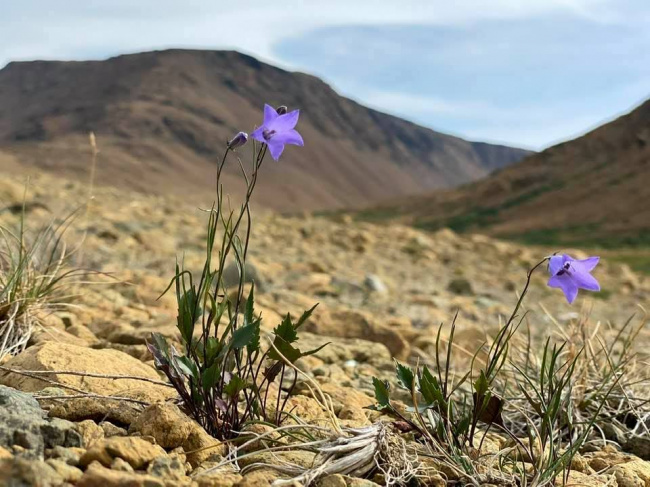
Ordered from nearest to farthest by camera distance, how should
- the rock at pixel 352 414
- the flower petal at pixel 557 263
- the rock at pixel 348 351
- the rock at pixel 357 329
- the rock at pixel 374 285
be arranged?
the flower petal at pixel 557 263 → the rock at pixel 352 414 → the rock at pixel 348 351 → the rock at pixel 357 329 → the rock at pixel 374 285

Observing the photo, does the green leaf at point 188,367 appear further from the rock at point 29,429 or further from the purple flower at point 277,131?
the purple flower at point 277,131

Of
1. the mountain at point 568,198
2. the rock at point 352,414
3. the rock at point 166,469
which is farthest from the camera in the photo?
the mountain at point 568,198

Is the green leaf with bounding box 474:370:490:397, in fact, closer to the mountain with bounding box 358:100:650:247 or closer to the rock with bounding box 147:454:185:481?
the rock with bounding box 147:454:185:481

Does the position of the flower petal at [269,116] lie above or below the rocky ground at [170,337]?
above

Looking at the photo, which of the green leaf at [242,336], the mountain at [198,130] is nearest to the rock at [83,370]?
the green leaf at [242,336]

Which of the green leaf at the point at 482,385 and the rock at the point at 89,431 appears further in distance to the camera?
the green leaf at the point at 482,385

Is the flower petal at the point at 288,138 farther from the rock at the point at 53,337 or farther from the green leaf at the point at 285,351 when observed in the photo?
the rock at the point at 53,337

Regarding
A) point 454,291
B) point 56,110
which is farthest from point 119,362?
point 56,110

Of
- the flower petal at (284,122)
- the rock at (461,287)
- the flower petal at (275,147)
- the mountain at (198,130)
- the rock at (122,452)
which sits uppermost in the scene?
the mountain at (198,130)
